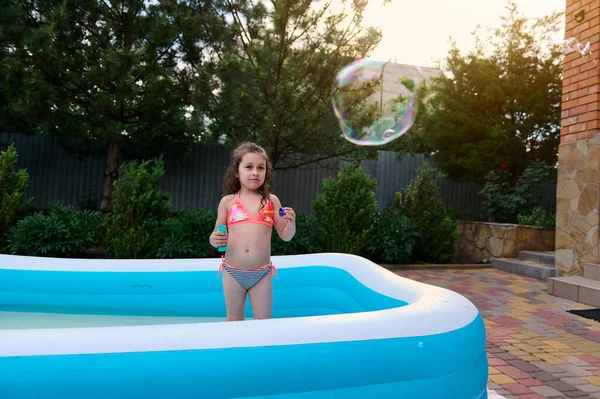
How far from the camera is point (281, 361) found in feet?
6.44

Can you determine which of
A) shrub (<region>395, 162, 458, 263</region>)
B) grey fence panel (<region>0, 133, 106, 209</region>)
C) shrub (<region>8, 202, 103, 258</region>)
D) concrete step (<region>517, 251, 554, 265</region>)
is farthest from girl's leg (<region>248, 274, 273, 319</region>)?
grey fence panel (<region>0, 133, 106, 209</region>)

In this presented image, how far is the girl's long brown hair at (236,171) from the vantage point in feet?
9.39

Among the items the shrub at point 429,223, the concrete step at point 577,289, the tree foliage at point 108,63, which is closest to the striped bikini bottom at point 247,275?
the concrete step at point 577,289

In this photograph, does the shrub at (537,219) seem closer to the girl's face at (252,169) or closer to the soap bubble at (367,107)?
the soap bubble at (367,107)

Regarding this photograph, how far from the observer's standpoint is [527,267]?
819cm

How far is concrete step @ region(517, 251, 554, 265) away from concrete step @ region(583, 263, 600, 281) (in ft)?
6.30

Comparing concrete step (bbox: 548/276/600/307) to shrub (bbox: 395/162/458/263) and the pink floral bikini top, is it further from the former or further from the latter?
the pink floral bikini top

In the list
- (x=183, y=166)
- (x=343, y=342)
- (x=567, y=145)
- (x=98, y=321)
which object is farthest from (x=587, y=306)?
(x=183, y=166)

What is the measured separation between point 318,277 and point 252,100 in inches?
162

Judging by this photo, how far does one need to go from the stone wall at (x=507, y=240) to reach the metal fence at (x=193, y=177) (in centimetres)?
199

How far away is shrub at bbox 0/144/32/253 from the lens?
7.21 meters

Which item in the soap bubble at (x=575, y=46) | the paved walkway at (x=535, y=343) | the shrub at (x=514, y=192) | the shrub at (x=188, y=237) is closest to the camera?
the paved walkway at (x=535, y=343)

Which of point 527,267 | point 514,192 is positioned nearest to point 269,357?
point 527,267

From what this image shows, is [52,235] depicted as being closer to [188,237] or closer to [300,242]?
[188,237]
